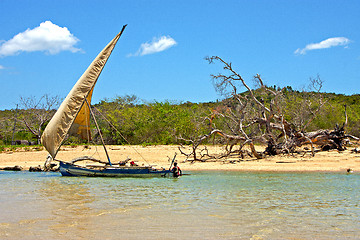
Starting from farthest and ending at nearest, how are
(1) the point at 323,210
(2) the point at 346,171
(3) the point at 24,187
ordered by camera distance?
(2) the point at 346,171 < (3) the point at 24,187 < (1) the point at 323,210

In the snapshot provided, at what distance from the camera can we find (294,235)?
6.80 m

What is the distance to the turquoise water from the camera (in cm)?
705

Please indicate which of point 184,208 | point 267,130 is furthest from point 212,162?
point 184,208

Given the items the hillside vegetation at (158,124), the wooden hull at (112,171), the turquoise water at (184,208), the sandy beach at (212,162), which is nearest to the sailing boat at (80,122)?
the wooden hull at (112,171)

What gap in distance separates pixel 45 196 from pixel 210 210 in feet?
18.2

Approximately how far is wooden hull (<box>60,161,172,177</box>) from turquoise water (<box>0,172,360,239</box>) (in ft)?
2.23

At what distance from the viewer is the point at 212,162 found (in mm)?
21734

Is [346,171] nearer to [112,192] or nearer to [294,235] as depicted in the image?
[112,192]

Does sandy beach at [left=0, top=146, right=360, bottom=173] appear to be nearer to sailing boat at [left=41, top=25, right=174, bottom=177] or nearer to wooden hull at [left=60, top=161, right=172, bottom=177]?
wooden hull at [left=60, top=161, right=172, bottom=177]

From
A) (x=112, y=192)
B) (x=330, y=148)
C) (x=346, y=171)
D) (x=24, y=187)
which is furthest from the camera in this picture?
(x=330, y=148)

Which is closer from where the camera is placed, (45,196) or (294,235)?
(294,235)

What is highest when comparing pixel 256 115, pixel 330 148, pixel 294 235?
pixel 256 115

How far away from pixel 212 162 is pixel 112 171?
6.99 meters

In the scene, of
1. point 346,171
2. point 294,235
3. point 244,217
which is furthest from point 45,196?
point 346,171
